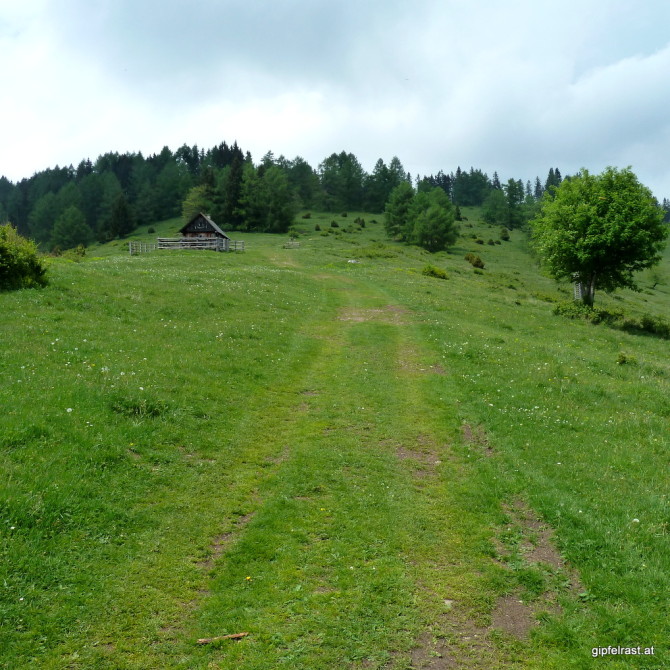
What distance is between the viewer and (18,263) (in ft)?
71.2

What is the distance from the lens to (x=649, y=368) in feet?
70.6

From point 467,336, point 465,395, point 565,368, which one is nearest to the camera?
point 465,395

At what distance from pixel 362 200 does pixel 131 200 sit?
81.0 m

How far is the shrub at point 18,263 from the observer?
69.6 ft

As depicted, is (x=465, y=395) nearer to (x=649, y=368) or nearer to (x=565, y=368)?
(x=565, y=368)

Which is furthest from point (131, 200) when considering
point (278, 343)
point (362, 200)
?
point (278, 343)

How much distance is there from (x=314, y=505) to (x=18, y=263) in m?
19.7

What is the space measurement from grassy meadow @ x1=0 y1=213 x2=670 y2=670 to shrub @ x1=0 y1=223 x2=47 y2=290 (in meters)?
2.64

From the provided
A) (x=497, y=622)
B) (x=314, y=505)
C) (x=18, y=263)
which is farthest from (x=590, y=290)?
(x=18, y=263)

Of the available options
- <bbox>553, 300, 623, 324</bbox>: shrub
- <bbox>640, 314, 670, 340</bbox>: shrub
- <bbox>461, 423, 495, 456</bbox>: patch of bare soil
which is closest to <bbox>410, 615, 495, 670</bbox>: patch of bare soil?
<bbox>461, 423, 495, 456</bbox>: patch of bare soil

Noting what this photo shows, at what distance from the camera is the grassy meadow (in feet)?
20.2

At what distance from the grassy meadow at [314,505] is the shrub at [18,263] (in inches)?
104

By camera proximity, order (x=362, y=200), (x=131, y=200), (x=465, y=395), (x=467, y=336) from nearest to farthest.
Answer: (x=465, y=395), (x=467, y=336), (x=131, y=200), (x=362, y=200)

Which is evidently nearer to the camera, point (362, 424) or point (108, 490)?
point (108, 490)
